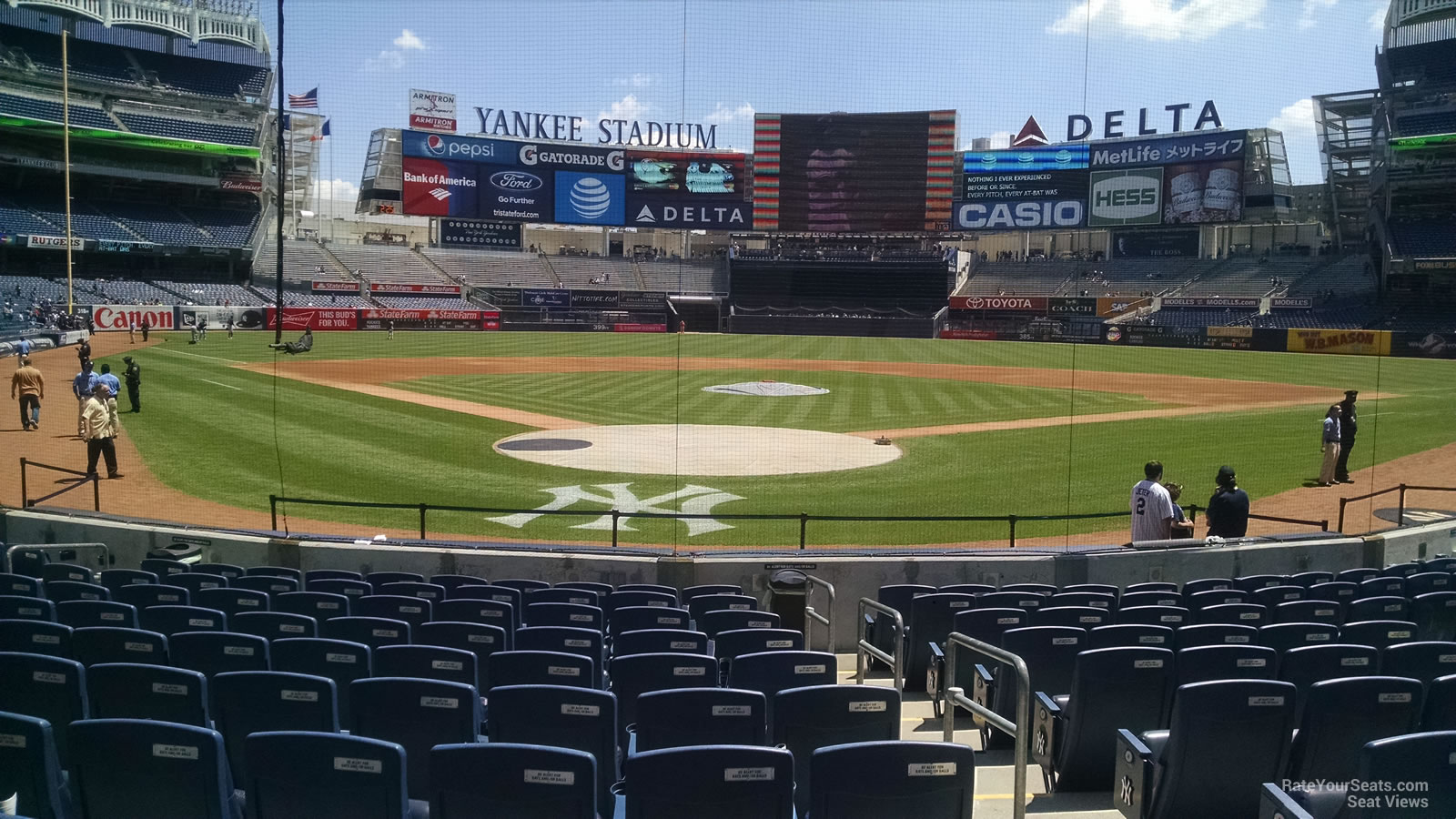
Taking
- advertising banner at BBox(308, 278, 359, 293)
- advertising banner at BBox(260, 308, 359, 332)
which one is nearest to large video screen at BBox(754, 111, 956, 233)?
advertising banner at BBox(308, 278, 359, 293)

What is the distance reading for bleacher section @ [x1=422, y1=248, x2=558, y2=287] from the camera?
77125 mm

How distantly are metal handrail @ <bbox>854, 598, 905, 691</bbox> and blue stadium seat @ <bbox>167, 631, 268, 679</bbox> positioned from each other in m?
3.74

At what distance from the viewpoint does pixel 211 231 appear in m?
67.3

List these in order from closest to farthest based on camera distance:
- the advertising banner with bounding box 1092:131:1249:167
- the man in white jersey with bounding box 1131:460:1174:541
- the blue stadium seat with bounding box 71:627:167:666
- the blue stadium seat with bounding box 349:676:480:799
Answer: the blue stadium seat with bounding box 349:676:480:799, the blue stadium seat with bounding box 71:627:167:666, the man in white jersey with bounding box 1131:460:1174:541, the advertising banner with bounding box 1092:131:1249:167

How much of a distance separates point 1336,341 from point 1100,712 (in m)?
57.7

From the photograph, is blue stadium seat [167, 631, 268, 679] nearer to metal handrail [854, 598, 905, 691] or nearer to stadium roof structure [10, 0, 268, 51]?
metal handrail [854, 598, 905, 691]

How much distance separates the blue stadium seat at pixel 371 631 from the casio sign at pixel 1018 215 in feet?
243

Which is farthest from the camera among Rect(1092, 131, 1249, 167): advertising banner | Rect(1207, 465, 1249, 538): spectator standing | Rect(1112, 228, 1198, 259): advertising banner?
Rect(1112, 228, 1198, 259): advertising banner

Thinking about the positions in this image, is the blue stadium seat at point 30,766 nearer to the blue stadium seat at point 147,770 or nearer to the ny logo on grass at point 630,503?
the blue stadium seat at point 147,770

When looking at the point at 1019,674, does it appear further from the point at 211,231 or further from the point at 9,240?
the point at 211,231

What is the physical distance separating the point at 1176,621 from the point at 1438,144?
6807 centimetres

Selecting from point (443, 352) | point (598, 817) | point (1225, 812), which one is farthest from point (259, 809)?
point (443, 352)

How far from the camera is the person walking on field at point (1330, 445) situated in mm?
19000

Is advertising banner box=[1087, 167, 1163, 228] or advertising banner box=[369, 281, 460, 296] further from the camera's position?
advertising banner box=[1087, 167, 1163, 228]
